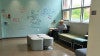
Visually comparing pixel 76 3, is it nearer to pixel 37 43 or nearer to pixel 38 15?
pixel 38 15

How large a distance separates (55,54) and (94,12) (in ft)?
9.34

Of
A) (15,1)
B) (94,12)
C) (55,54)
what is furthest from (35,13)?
(94,12)

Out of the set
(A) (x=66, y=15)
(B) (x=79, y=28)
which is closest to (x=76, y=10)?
(B) (x=79, y=28)

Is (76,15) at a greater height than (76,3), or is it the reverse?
(76,3)

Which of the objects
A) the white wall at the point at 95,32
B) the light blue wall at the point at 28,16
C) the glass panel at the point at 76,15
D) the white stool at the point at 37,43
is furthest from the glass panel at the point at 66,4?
the white wall at the point at 95,32

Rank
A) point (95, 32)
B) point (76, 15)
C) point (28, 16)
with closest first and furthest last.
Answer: point (95, 32)
point (76, 15)
point (28, 16)

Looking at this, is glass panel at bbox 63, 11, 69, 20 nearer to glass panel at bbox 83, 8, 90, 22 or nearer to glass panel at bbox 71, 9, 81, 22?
glass panel at bbox 71, 9, 81, 22

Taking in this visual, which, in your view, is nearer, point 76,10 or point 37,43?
point 37,43

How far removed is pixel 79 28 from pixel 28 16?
10.3ft

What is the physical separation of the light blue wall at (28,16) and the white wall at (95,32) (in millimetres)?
5908

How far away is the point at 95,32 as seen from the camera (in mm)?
1747

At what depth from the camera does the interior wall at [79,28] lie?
545 centimetres

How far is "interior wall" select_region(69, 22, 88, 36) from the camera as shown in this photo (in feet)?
17.9

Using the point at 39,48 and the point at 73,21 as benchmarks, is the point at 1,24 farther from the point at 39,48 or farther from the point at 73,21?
Result: the point at 73,21
